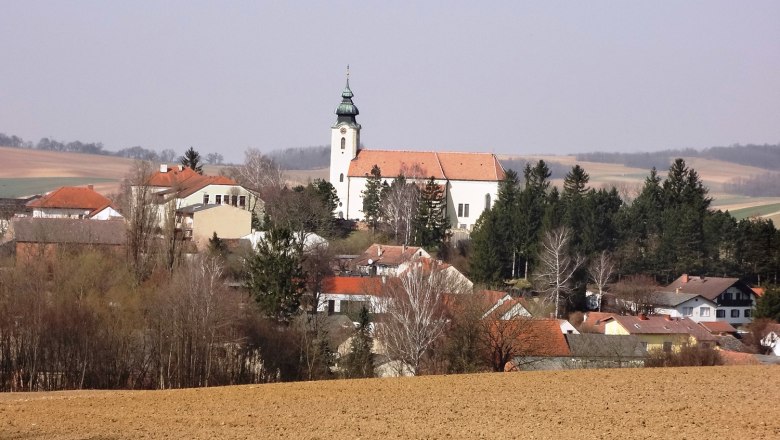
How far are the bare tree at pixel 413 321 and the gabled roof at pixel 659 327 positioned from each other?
12.6 m

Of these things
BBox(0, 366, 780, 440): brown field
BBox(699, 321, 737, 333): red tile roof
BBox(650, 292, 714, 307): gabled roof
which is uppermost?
BBox(0, 366, 780, 440): brown field

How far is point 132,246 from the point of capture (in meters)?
47.9

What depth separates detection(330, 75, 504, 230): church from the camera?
91.4 meters

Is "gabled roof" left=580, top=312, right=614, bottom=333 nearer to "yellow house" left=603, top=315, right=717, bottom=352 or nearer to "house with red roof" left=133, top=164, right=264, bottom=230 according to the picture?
"yellow house" left=603, top=315, right=717, bottom=352

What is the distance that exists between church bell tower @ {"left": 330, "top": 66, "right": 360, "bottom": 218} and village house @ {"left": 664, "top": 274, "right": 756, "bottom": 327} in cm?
3260

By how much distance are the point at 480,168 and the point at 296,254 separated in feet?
146

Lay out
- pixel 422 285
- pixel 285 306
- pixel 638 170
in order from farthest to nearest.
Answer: pixel 638 170 → pixel 285 306 → pixel 422 285

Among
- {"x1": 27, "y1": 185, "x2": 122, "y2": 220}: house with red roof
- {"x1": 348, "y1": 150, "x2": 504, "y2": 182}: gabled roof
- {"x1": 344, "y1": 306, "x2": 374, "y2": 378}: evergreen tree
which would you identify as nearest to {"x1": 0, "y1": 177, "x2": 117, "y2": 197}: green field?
{"x1": 27, "y1": 185, "x2": 122, "y2": 220}: house with red roof

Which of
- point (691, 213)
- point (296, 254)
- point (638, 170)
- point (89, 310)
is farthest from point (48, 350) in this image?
point (638, 170)

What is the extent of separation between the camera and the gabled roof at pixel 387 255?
6681 cm

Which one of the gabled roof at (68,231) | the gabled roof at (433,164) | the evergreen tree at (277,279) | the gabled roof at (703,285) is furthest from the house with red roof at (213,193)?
the gabled roof at (703,285)

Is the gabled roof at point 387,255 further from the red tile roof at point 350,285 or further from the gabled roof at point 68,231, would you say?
the gabled roof at point 68,231

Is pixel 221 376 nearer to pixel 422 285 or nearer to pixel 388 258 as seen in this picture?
pixel 422 285

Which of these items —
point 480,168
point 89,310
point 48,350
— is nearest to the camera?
point 48,350
